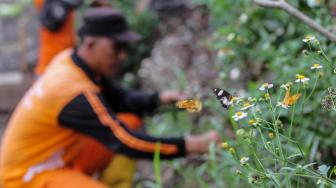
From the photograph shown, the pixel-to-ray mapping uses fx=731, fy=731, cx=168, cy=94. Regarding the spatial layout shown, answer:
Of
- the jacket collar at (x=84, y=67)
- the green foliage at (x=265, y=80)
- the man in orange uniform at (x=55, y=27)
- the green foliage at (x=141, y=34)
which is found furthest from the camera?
the green foliage at (x=141, y=34)

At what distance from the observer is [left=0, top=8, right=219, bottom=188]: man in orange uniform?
393 cm

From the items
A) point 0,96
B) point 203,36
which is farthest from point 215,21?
point 0,96

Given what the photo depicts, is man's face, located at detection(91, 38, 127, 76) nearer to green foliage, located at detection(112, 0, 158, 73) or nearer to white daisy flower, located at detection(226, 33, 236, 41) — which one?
white daisy flower, located at detection(226, 33, 236, 41)

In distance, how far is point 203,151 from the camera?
12.8 feet

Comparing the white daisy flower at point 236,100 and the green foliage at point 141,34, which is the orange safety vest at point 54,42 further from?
the white daisy flower at point 236,100

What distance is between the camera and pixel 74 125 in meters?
4.00

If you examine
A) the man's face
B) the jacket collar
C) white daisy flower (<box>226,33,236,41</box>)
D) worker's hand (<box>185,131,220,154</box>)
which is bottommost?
worker's hand (<box>185,131,220,154</box>)

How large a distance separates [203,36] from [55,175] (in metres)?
2.64

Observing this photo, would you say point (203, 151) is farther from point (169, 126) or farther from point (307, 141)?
point (169, 126)

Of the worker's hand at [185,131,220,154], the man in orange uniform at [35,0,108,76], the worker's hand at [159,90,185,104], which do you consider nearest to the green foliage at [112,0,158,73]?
the man in orange uniform at [35,0,108,76]

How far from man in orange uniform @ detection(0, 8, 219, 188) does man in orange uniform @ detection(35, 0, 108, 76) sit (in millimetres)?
1584

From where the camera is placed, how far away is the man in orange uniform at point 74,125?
393cm

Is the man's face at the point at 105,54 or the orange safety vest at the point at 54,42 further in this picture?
→ the orange safety vest at the point at 54,42

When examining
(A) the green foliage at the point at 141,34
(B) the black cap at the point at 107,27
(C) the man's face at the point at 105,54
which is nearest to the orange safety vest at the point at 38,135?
(C) the man's face at the point at 105,54
